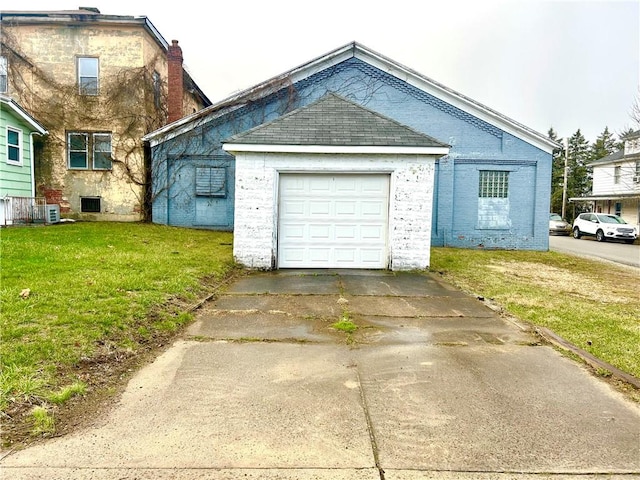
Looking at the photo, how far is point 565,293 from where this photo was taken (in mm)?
8422

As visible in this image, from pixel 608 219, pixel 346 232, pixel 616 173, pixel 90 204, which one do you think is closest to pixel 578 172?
pixel 616 173

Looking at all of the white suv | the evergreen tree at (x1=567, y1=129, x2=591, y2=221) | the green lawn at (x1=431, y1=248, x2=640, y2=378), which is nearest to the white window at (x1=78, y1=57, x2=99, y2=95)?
the green lawn at (x1=431, y1=248, x2=640, y2=378)

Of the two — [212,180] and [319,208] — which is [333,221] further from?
[212,180]

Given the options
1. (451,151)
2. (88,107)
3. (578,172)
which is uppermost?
(578,172)

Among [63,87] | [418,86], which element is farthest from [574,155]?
[63,87]

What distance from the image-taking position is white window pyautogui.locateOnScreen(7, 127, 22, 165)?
49.1 feet

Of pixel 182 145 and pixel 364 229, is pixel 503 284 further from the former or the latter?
pixel 182 145

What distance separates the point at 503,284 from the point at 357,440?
706cm

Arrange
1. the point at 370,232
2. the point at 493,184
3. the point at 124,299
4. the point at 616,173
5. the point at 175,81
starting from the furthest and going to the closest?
the point at 616,173 < the point at 175,81 < the point at 493,184 < the point at 370,232 < the point at 124,299

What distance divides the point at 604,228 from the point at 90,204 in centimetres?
2808

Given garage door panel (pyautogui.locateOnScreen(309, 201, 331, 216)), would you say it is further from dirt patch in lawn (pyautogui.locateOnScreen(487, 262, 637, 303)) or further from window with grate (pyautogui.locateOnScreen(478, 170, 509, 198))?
window with grate (pyautogui.locateOnScreen(478, 170, 509, 198))

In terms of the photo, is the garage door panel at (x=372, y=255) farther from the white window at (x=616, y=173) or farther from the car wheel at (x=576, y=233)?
the white window at (x=616, y=173)

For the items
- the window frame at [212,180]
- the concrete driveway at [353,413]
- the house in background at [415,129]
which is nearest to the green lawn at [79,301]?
the concrete driveway at [353,413]

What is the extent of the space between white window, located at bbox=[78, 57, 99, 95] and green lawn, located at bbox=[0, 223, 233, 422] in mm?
9145
